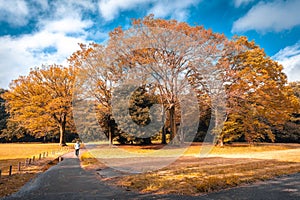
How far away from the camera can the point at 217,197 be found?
580cm

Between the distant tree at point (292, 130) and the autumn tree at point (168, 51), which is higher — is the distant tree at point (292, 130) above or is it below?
below

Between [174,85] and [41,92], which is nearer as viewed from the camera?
[174,85]

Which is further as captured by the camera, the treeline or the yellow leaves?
the yellow leaves

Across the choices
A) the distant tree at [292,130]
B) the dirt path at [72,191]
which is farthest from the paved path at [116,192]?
the distant tree at [292,130]

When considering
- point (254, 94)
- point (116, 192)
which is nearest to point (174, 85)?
point (254, 94)

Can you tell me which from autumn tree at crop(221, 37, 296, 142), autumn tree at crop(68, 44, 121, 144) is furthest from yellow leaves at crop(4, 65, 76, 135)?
autumn tree at crop(221, 37, 296, 142)

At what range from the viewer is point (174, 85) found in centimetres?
2155

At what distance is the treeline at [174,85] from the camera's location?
67.1 feet

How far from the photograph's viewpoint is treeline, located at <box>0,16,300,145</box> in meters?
20.5

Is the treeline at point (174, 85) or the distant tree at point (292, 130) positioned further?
the distant tree at point (292, 130)

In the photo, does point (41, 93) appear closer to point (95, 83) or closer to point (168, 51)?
point (95, 83)

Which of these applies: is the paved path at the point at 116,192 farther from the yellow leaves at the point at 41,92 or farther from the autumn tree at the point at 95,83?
the yellow leaves at the point at 41,92

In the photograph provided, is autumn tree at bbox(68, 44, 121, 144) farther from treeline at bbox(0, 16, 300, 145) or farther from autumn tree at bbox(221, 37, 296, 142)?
autumn tree at bbox(221, 37, 296, 142)

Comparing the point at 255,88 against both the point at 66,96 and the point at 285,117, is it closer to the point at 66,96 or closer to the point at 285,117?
the point at 285,117
